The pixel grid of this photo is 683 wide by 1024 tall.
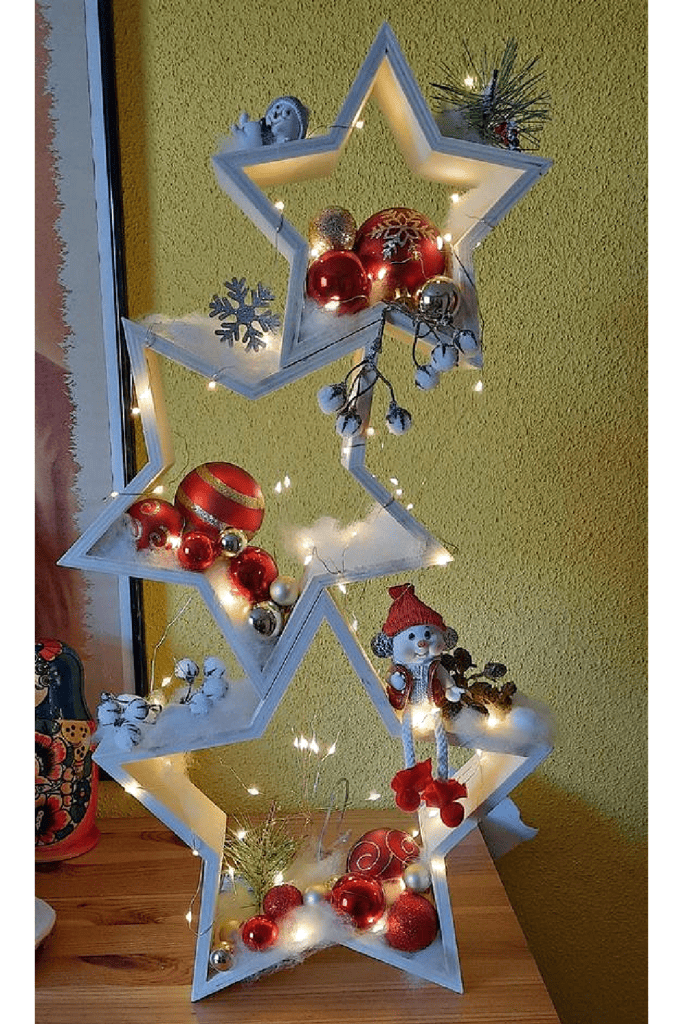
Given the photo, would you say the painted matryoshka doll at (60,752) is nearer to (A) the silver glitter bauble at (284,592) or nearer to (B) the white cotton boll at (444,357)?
(A) the silver glitter bauble at (284,592)

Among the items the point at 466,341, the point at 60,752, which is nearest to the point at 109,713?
the point at 60,752

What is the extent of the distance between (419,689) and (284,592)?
0.55 ft

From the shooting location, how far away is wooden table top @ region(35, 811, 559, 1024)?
922 mm

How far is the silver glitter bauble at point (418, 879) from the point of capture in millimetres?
991

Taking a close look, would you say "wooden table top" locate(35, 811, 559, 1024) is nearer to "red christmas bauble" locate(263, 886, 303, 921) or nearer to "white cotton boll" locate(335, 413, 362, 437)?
"red christmas bauble" locate(263, 886, 303, 921)

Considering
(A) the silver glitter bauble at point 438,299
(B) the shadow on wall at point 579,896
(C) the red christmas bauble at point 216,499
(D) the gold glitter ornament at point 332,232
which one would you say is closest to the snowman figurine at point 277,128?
(D) the gold glitter ornament at point 332,232

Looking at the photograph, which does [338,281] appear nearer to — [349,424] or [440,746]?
[349,424]

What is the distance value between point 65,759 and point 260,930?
14.7 inches

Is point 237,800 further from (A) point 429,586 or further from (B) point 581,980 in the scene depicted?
(B) point 581,980

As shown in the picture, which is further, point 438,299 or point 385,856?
point 385,856

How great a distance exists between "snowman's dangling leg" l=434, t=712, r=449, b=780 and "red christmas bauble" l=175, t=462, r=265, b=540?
0.28 meters

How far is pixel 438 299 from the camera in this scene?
867 millimetres

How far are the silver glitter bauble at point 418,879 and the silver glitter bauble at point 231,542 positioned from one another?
0.39 m

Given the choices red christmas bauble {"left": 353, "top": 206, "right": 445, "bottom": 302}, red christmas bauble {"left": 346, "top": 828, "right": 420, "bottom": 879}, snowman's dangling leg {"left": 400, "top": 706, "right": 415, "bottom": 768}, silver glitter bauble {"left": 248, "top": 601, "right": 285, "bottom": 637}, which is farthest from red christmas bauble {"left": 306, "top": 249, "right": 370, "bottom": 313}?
red christmas bauble {"left": 346, "top": 828, "right": 420, "bottom": 879}
